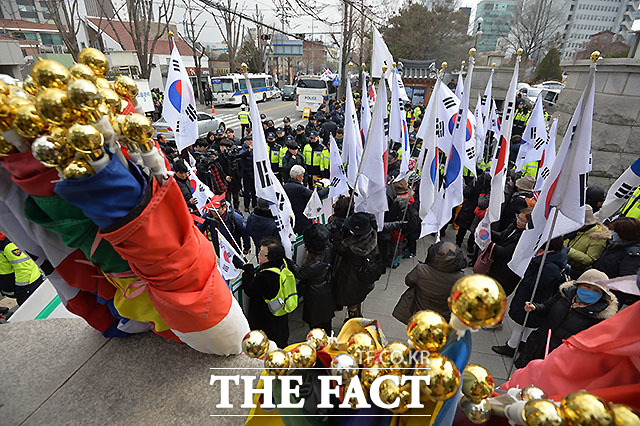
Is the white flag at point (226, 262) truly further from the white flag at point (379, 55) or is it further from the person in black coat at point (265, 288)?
the white flag at point (379, 55)

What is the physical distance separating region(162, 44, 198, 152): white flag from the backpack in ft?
10.2

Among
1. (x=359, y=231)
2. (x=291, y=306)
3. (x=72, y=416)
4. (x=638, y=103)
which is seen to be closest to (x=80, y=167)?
(x=72, y=416)

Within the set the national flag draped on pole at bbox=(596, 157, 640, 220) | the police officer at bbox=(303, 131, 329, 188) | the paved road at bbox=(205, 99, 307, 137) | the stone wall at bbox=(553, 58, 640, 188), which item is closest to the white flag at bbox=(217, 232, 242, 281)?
the police officer at bbox=(303, 131, 329, 188)

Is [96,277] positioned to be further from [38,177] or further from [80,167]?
[80,167]

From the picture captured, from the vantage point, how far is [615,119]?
296 inches

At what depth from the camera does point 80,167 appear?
893 millimetres

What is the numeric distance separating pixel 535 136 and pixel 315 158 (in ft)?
14.9

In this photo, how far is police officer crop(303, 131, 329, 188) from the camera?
787cm

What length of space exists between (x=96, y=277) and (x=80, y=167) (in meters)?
0.97

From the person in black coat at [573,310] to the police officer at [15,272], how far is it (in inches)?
210

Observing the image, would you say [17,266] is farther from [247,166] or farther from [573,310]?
[573,310]

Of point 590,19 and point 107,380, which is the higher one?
point 590,19

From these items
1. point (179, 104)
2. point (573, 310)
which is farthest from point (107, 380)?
point (179, 104)

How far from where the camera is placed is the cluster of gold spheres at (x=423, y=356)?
0.76 meters
